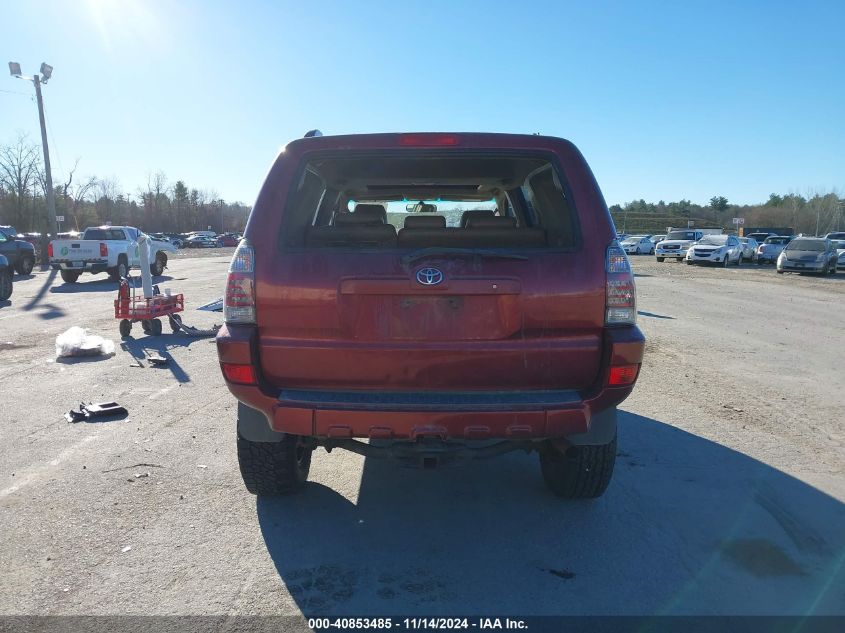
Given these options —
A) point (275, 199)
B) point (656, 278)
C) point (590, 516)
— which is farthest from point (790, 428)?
point (656, 278)

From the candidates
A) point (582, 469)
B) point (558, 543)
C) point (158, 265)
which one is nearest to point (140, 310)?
point (582, 469)

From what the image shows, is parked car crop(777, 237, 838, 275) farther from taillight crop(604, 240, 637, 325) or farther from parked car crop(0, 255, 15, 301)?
parked car crop(0, 255, 15, 301)

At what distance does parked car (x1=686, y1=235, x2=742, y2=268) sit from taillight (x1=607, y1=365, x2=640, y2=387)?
30.9 m

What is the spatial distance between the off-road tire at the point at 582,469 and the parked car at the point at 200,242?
66.4 metres

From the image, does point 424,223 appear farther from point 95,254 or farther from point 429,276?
point 95,254

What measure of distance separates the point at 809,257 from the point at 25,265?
31376 mm

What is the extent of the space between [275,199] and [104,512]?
2.16m

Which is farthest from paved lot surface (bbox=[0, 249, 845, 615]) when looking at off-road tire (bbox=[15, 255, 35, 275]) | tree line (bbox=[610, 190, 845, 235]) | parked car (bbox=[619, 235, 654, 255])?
tree line (bbox=[610, 190, 845, 235])

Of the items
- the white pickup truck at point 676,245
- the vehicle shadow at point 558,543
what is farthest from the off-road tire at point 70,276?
the white pickup truck at point 676,245

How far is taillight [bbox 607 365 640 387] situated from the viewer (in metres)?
2.88

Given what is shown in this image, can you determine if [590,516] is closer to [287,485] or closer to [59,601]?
[287,485]

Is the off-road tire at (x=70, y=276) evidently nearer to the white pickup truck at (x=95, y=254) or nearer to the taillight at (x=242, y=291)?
the white pickup truck at (x=95, y=254)

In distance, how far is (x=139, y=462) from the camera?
14.0 feet

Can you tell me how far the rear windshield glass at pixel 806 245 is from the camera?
25656mm
